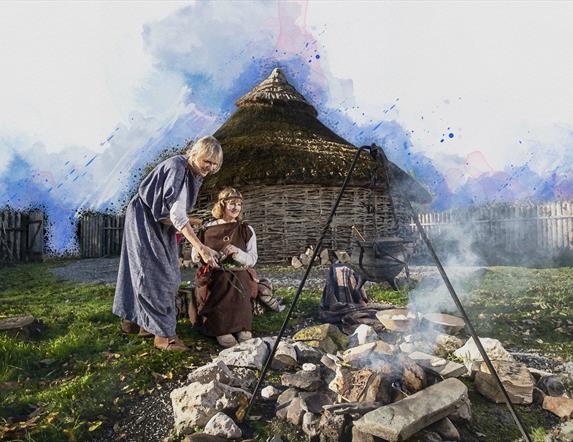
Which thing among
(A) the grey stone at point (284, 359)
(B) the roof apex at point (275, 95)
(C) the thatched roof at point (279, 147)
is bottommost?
(A) the grey stone at point (284, 359)

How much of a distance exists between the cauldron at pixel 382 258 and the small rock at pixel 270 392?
204 centimetres

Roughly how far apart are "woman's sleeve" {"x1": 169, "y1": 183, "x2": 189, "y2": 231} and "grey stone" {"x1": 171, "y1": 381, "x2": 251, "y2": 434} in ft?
4.33

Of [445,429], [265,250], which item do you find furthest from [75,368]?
[265,250]

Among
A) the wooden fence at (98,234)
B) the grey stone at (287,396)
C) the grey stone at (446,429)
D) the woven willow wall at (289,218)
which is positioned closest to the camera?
the grey stone at (446,429)

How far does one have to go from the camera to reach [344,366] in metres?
2.87

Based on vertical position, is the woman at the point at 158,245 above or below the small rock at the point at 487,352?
above

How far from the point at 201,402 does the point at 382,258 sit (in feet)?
8.58

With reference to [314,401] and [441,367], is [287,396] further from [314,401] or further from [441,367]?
[441,367]

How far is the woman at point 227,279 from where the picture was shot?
4086 millimetres

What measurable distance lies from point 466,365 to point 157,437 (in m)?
2.37

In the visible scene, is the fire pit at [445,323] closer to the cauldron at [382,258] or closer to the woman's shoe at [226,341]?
the cauldron at [382,258]

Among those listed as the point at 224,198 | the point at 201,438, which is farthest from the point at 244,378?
the point at 224,198

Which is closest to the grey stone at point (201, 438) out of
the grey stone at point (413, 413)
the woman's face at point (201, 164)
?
the grey stone at point (413, 413)

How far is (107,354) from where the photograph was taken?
373 cm
